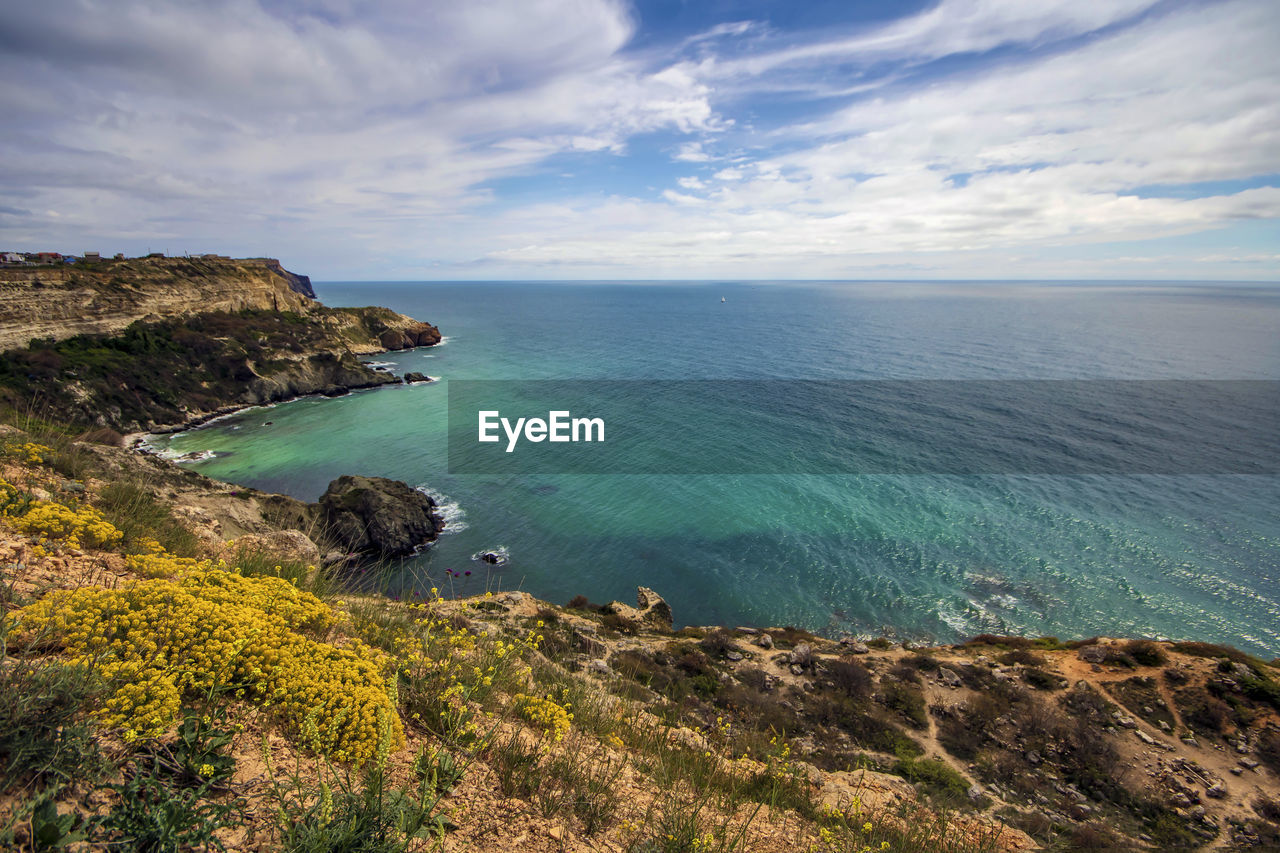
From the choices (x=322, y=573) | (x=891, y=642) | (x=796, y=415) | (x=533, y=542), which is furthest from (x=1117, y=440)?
(x=322, y=573)

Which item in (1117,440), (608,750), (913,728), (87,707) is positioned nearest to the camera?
(87,707)

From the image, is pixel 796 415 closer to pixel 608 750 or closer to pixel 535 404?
pixel 535 404

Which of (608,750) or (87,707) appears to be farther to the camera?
(608,750)

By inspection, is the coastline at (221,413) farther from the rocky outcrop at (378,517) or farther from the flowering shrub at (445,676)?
the flowering shrub at (445,676)
